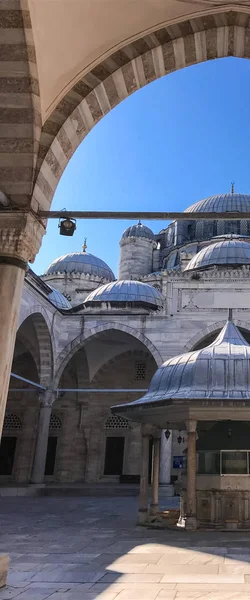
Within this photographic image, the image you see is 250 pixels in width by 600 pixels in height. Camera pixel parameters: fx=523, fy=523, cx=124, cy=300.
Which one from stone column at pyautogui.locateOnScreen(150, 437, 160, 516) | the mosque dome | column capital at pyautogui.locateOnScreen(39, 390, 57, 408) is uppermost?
column capital at pyautogui.locateOnScreen(39, 390, 57, 408)

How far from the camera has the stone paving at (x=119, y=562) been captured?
387 cm

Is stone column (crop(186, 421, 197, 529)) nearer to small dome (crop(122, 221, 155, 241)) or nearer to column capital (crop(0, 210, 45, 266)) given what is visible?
column capital (crop(0, 210, 45, 266))

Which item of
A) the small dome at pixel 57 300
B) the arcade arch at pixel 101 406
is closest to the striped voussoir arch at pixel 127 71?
the arcade arch at pixel 101 406

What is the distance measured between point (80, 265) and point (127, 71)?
843 inches

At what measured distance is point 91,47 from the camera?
437 centimetres

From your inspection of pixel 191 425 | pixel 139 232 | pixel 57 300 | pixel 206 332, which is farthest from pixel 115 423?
pixel 139 232

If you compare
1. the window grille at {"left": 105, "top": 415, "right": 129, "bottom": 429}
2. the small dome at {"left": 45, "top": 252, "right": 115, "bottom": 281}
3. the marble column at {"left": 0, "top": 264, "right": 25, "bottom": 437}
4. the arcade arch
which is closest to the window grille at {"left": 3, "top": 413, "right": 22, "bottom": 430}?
the arcade arch

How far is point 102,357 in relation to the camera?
19719mm

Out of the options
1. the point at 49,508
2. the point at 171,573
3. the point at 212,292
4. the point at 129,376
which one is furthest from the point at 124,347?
the point at 171,573

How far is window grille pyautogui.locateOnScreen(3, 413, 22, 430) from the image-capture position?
64.0ft

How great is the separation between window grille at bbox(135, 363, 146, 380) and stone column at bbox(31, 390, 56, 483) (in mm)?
4304

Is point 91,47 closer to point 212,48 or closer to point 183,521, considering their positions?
point 212,48

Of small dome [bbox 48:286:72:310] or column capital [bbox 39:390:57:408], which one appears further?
small dome [bbox 48:286:72:310]

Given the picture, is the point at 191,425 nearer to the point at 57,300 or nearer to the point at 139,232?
the point at 57,300
